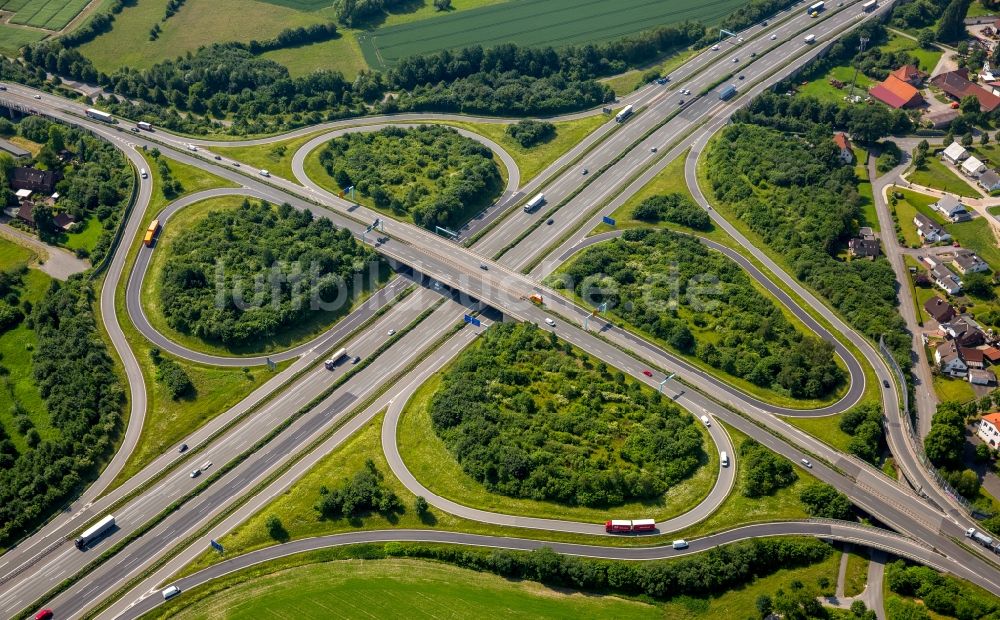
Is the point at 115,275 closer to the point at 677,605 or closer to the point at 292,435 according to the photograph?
the point at 292,435

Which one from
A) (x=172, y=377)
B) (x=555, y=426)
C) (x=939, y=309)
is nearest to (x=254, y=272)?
(x=172, y=377)

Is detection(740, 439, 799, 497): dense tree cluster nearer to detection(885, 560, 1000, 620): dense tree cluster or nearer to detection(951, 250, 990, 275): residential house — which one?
detection(885, 560, 1000, 620): dense tree cluster

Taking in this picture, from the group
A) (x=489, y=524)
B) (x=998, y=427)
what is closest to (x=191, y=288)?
(x=489, y=524)

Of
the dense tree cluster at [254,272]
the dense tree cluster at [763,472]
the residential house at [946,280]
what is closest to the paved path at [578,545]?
the dense tree cluster at [763,472]

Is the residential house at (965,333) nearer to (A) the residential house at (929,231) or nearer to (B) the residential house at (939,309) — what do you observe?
(B) the residential house at (939,309)

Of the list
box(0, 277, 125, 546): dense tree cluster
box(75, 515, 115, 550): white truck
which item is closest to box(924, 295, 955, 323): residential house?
box(75, 515, 115, 550): white truck
